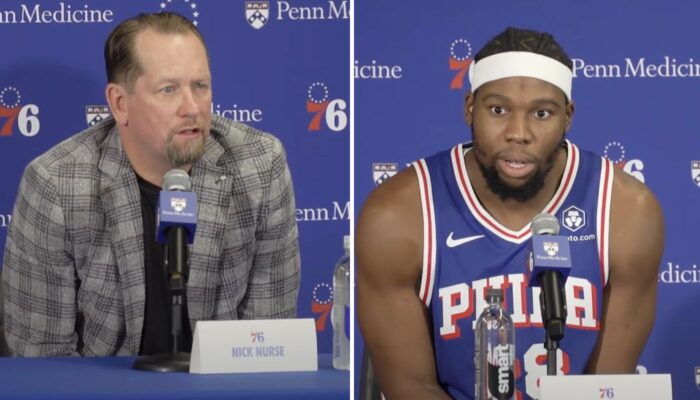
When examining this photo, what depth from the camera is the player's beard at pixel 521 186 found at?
311 cm

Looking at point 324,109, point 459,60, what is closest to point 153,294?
point 324,109

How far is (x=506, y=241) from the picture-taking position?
9.98ft

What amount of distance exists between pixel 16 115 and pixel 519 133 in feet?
5.24

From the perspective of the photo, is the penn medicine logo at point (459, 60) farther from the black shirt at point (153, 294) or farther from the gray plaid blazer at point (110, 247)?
the black shirt at point (153, 294)

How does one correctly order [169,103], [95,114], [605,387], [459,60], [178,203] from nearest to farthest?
1. [605,387]
2. [178,203]
3. [459,60]
4. [169,103]
5. [95,114]

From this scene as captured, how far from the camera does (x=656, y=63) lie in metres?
3.45

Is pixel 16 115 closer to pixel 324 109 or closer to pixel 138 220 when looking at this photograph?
pixel 138 220

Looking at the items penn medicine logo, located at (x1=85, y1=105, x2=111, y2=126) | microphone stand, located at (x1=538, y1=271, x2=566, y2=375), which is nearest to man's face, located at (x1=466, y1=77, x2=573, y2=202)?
microphone stand, located at (x1=538, y1=271, x2=566, y2=375)

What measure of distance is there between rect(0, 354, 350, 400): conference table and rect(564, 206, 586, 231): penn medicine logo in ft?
2.69

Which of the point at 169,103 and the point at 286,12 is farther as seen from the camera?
the point at 286,12

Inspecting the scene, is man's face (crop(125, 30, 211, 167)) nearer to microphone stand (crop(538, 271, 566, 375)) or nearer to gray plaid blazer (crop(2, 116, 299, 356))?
gray plaid blazer (crop(2, 116, 299, 356))

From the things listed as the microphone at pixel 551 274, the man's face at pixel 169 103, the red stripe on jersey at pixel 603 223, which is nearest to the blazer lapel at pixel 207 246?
the man's face at pixel 169 103

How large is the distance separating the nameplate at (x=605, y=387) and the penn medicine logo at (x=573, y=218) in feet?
2.58

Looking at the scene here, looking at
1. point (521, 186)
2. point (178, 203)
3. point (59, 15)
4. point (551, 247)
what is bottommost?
point (551, 247)
